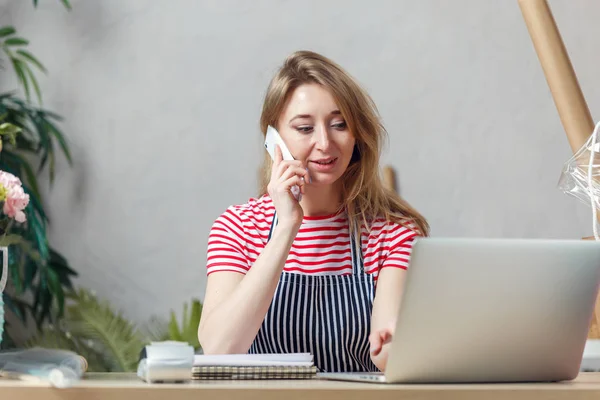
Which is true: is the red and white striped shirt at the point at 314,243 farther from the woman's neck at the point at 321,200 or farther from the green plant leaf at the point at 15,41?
the green plant leaf at the point at 15,41

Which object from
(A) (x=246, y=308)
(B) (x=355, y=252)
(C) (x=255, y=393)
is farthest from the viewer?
(B) (x=355, y=252)

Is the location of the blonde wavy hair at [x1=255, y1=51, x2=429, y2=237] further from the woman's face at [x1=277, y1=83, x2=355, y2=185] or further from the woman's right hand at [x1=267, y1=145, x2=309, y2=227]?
the woman's right hand at [x1=267, y1=145, x2=309, y2=227]

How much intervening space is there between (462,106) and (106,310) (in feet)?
5.77

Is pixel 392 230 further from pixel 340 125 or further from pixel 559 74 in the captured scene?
pixel 559 74

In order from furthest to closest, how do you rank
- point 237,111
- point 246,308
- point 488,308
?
1. point 237,111
2. point 246,308
3. point 488,308

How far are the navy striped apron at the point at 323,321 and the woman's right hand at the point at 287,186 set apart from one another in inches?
7.2

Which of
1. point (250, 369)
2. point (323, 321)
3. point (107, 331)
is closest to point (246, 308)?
point (323, 321)

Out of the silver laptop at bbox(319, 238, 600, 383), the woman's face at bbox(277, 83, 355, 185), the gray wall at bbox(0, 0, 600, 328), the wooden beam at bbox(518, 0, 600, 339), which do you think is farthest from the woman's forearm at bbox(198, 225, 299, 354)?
the gray wall at bbox(0, 0, 600, 328)

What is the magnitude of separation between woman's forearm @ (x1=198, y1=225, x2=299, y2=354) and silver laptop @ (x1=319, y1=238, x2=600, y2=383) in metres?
0.73

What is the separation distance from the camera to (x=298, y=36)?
137 inches

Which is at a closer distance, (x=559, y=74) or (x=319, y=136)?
(x=319, y=136)

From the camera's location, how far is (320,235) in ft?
6.33

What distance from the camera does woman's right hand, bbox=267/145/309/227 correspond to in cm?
174

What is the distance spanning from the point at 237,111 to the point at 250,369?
8.37 feet
